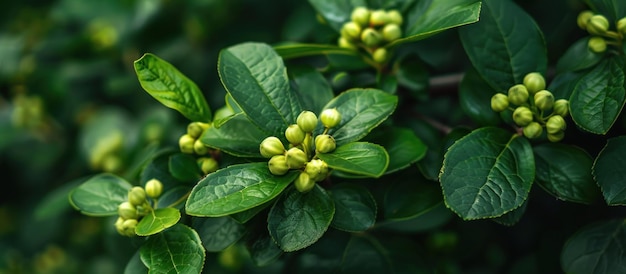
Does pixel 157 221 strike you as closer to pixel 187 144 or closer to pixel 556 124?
pixel 187 144

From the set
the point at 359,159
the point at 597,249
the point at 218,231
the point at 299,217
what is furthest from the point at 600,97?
the point at 218,231

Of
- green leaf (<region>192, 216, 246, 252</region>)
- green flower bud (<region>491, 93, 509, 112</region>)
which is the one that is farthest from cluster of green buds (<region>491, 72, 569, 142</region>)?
green leaf (<region>192, 216, 246, 252</region>)

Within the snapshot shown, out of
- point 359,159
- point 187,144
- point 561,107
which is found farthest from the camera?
point 187,144

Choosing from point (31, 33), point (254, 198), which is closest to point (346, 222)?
point (254, 198)

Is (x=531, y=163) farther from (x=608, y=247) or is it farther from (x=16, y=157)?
(x=16, y=157)

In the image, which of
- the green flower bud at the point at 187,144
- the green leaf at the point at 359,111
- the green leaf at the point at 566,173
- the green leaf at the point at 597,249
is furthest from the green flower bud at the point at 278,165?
the green leaf at the point at 597,249

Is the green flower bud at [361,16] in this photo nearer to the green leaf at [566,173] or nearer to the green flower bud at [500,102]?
the green flower bud at [500,102]

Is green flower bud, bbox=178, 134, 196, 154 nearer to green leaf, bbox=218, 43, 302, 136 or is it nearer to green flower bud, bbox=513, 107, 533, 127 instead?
green leaf, bbox=218, 43, 302, 136
